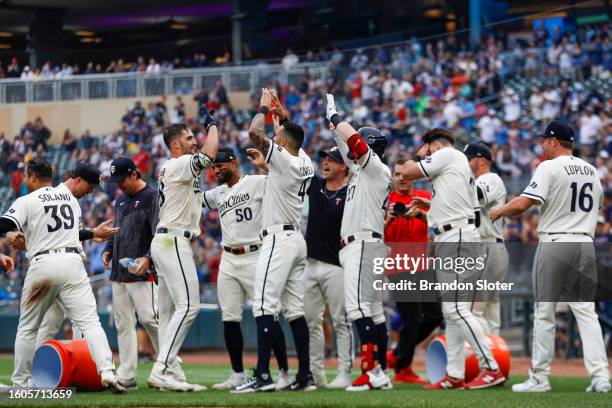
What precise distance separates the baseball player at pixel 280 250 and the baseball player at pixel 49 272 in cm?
125

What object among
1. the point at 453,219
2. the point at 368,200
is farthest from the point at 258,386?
the point at 453,219

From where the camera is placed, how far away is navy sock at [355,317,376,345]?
8891 millimetres

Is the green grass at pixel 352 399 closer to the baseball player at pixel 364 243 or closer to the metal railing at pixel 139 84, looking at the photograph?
the baseball player at pixel 364 243

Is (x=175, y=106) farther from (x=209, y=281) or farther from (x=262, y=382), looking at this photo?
(x=262, y=382)

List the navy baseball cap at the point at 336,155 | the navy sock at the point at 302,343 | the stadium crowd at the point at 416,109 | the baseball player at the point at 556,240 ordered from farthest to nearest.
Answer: the stadium crowd at the point at 416,109 < the navy baseball cap at the point at 336,155 < the navy sock at the point at 302,343 < the baseball player at the point at 556,240

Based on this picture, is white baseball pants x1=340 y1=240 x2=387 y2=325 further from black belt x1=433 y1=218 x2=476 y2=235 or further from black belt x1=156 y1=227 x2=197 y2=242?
black belt x1=156 y1=227 x2=197 y2=242

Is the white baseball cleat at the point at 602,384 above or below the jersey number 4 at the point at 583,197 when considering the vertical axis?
below

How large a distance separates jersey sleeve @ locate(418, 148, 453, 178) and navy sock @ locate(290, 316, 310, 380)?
163 centimetres

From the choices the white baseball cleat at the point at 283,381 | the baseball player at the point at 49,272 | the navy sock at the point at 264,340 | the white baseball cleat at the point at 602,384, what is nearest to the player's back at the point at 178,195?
the baseball player at the point at 49,272

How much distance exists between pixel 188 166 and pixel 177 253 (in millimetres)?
738

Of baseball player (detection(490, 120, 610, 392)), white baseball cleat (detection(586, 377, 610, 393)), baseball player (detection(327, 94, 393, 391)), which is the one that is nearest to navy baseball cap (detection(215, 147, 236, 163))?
baseball player (detection(327, 94, 393, 391))

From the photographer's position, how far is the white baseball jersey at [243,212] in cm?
950

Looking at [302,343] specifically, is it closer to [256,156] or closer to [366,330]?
[366,330]

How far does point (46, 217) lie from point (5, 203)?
16.9m
